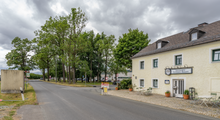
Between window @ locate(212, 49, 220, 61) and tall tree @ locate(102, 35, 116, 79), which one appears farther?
tall tree @ locate(102, 35, 116, 79)

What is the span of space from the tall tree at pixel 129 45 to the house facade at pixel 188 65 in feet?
30.3

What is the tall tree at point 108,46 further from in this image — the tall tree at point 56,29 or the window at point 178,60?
the window at point 178,60

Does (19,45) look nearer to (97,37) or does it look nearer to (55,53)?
(55,53)

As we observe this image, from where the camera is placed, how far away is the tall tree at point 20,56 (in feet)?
167

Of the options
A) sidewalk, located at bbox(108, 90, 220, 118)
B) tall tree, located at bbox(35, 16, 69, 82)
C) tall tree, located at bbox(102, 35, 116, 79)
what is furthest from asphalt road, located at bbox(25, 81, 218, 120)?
tall tree, located at bbox(102, 35, 116, 79)

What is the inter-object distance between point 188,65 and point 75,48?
84.3ft

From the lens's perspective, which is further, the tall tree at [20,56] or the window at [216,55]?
the tall tree at [20,56]

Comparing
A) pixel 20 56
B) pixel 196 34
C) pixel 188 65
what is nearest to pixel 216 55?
pixel 188 65

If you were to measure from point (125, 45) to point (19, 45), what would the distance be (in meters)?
42.8

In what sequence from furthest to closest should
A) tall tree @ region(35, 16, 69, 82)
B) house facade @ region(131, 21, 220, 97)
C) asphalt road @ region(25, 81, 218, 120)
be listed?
tall tree @ region(35, 16, 69, 82) → house facade @ region(131, 21, 220, 97) → asphalt road @ region(25, 81, 218, 120)

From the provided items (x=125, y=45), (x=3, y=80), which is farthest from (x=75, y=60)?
(x=3, y=80)

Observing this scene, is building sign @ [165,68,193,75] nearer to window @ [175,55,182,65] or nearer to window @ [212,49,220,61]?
window @ [175,55,182,65]

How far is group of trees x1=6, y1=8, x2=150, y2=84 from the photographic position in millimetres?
30016

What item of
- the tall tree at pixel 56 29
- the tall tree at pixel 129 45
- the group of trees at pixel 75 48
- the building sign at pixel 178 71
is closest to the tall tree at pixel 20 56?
the group of trees at pixel 75 48
